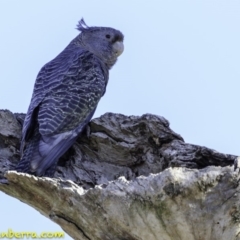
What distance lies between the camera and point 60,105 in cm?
A: 893

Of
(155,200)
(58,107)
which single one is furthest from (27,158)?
(155,200)

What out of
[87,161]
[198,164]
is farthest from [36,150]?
[198,164]

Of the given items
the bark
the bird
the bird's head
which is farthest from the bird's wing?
the bark

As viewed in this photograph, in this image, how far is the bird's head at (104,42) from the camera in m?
11.2

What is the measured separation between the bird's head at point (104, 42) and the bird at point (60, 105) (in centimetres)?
7

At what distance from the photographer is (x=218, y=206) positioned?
18.8 feet

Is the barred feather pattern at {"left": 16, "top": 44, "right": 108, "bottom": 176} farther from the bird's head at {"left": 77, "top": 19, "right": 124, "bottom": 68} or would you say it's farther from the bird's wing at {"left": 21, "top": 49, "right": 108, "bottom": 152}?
the bird's head at {"left": 77, "top": 19, "right": 124, "bottom": 68}

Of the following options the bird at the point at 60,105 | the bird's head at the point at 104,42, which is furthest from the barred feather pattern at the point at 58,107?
the bird's head at the point at 104,42

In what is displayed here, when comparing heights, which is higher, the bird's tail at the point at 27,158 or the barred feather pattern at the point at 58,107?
the barred feather pattern at the point at 58,107

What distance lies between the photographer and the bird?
317 inches

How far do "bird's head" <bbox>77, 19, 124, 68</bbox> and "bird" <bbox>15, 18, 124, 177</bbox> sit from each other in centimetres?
7

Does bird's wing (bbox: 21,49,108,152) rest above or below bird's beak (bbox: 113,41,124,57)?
below

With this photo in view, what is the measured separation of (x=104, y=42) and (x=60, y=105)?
2.76 meters

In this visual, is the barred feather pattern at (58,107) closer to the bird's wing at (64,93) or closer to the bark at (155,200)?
the bird's wing at (64,93)
